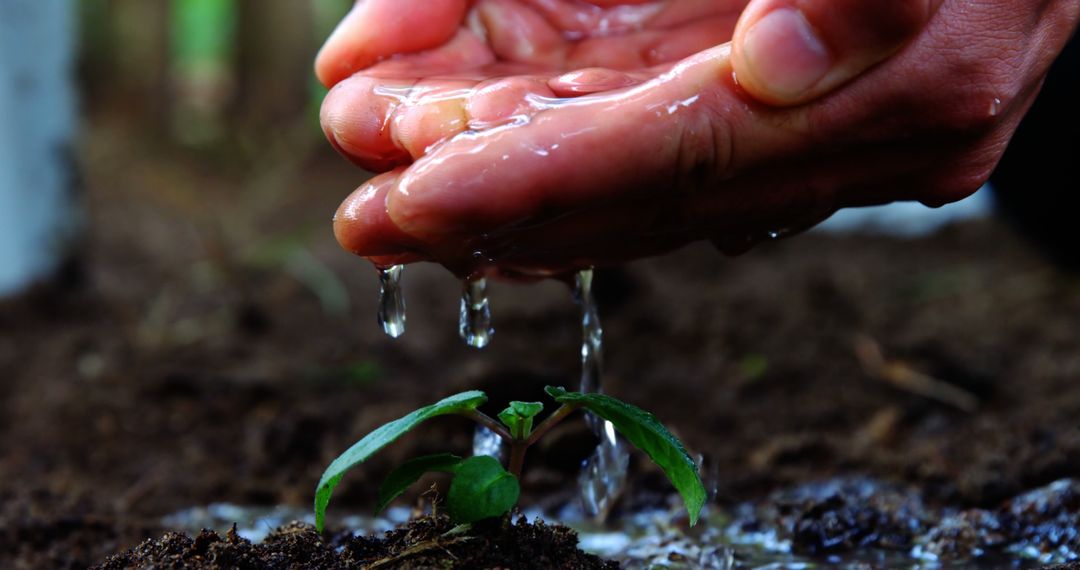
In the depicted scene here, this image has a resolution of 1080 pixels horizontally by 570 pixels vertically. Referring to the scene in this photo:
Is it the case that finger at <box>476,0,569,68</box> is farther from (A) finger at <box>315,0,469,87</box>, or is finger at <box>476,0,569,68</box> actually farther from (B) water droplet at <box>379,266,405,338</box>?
(B) water droplet at <box>379,266,405,338</box>

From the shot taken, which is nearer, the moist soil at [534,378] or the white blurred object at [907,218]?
the moist soil at [534,378]

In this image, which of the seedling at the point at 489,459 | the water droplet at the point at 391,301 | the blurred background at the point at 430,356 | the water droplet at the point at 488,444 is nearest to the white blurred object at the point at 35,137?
the blurred background at the point at 430,356

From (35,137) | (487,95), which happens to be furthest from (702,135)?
(35,137)

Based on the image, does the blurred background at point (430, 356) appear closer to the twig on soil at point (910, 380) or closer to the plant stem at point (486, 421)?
the twig on soil at point (910, 380)

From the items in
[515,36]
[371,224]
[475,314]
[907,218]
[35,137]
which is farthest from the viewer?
[907,218]

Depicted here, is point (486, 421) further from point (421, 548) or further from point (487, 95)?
point (487, 95)

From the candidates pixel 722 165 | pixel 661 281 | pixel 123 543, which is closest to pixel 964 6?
pixel 722 165
